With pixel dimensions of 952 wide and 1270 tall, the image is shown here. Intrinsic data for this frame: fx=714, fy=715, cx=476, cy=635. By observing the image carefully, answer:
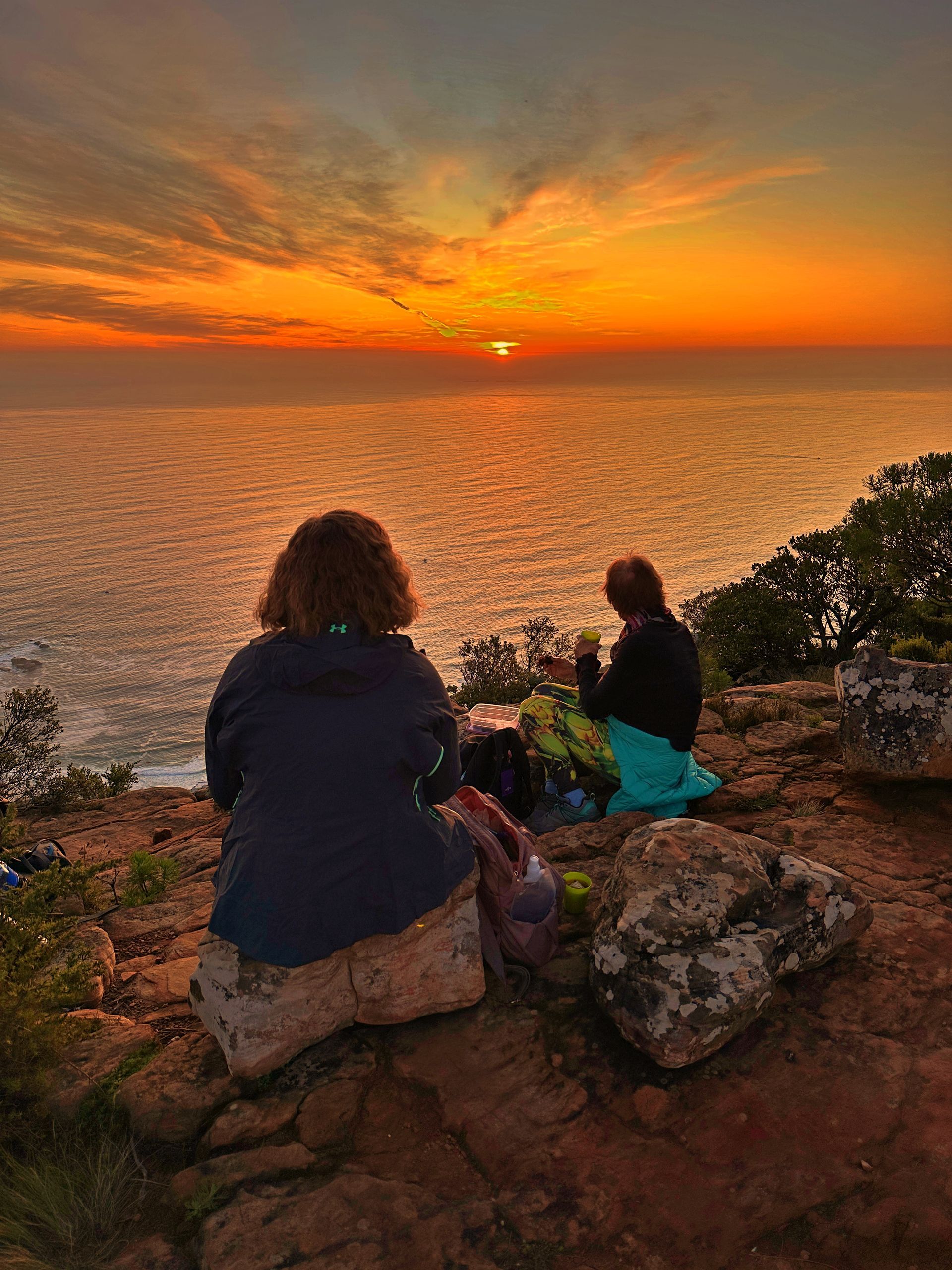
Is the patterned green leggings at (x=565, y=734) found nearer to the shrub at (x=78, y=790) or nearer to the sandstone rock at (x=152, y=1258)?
the sandstone rock at (x=152, y=1258)

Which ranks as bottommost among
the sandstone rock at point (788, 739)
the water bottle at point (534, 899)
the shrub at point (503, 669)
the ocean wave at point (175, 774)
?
→ the ocean wave at point (175, 774)

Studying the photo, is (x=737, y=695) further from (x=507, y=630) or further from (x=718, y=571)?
(x=718, y=571)

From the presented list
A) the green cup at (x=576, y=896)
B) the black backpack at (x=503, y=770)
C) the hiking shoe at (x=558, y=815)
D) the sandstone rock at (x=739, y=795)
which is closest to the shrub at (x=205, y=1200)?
the green cup at (x=576, y=896)

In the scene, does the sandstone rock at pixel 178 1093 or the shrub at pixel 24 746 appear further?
the shrub at pixel 24 746

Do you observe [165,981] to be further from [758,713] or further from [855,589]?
[855,589]

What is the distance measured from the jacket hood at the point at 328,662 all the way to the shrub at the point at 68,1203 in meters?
1.73

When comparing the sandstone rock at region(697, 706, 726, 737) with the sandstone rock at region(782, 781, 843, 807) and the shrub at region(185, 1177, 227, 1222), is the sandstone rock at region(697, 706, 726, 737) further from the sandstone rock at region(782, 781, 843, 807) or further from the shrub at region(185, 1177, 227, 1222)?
the shrub at region(185, 1177, 227, 1222)

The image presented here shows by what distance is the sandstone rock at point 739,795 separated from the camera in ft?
17.1

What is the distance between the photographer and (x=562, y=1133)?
2.57m

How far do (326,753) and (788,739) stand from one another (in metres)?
5.06

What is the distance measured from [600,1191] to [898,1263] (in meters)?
0.86

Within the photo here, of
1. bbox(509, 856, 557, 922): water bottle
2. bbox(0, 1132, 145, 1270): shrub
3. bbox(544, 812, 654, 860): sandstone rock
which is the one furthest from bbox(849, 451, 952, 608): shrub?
bbox(0, 1132, 145, 1270): shrub

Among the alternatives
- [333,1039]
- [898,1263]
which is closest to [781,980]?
[898,1263]

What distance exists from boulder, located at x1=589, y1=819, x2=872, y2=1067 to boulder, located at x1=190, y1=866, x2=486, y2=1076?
2.05ft
